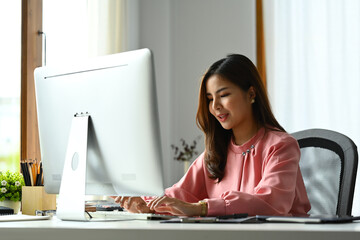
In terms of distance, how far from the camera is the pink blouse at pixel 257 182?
53.0 inches

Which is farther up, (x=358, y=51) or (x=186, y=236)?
(x=358, y=51)

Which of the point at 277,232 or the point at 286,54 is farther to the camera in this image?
the point at 286,54

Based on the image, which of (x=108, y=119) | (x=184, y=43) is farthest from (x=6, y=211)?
(x=184, y=43)

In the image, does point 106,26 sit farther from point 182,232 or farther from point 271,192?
point 182,232

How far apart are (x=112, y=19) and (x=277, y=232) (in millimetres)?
2809

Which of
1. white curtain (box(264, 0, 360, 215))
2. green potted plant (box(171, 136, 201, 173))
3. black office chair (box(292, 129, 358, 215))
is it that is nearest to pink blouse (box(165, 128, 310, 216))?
black office chair (box(292, 129, 358, 215))

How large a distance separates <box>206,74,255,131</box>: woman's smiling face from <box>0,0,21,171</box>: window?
1.28 meters

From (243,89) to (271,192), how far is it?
431mm

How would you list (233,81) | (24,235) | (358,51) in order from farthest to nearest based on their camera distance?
1. (358,51)
2. (233,81)
3. (24,235)

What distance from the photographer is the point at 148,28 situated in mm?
4160

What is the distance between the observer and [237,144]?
178cm

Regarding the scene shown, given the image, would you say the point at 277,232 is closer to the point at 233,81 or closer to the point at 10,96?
the point at 233,81

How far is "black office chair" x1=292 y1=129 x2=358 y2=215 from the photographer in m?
1.64

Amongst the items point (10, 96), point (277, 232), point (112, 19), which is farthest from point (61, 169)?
point (112, 19)
